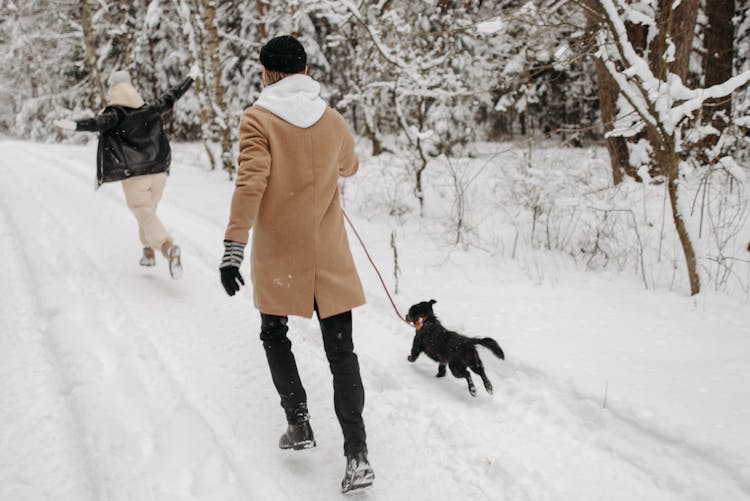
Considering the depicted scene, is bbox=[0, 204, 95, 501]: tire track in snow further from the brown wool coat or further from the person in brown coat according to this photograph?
the brown wool coat

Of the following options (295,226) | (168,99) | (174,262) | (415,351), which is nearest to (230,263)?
(295,226)

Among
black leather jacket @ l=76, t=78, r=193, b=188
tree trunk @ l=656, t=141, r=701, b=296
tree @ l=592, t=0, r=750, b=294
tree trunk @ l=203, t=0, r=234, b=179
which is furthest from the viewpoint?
tree trunk @ l=203, t=0, r=234, b=179

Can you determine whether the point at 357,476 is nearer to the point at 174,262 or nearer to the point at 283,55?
the point at 283,55

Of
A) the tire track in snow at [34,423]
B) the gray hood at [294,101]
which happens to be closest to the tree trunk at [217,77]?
the tire track in snow at [34,423]

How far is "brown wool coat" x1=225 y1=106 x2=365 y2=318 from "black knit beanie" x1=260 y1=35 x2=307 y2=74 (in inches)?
9.5

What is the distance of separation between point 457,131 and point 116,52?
17.6 metres

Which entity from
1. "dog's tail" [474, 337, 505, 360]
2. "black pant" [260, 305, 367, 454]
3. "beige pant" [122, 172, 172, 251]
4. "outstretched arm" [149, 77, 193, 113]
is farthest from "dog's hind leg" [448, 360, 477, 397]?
"outstretched arm" [149, 77, 193, 113]

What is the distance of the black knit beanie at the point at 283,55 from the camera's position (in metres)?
2.25

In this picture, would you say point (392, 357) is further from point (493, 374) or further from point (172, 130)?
point (172, 130)

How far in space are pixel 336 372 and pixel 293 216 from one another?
82 centimetres

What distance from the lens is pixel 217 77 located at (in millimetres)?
12125

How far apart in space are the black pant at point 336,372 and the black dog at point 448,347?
934 millimetres

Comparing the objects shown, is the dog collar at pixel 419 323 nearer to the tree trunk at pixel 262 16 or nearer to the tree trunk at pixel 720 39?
the tree trunk at pixel 720 39

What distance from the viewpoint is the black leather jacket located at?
473cm
